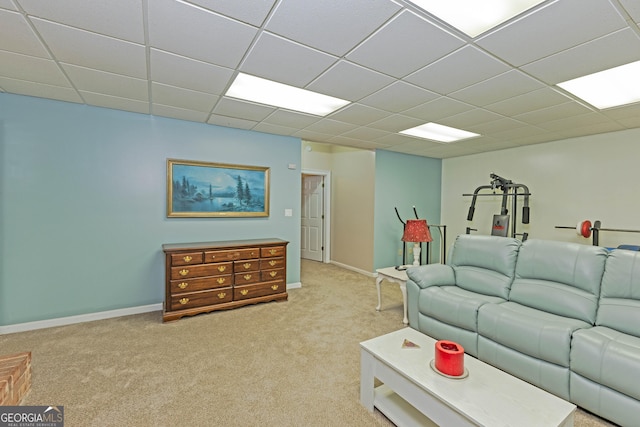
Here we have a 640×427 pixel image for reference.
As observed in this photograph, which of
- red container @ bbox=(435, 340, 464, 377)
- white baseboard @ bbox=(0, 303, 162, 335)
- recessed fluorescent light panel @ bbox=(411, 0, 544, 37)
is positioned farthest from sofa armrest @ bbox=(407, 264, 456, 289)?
white baseboard @ bbox=(0, 303, 162, 335)

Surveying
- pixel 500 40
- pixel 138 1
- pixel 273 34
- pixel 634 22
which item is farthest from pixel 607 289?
pixel 138 1

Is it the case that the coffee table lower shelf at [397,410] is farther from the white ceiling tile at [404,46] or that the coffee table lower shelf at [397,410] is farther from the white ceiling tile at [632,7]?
the white ceiling tile at [632,7]

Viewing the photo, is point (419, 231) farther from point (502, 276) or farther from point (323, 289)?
point (323, 289)

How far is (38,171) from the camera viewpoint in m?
2.92

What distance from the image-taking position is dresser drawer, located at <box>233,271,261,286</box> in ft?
11.5

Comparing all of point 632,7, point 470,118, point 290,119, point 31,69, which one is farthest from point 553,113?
point 31,69

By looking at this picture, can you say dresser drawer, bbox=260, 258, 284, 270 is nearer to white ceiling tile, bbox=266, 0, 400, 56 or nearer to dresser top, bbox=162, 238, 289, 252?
dresser top, bbox=162, 238, 289, 252

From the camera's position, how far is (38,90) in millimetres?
2711

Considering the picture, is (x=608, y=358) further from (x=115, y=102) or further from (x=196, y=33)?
(x=115, y=102)

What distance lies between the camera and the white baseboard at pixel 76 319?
2.85m

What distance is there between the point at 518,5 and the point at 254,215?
3.49 metres

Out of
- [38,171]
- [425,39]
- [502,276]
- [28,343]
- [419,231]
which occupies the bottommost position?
[28,343]

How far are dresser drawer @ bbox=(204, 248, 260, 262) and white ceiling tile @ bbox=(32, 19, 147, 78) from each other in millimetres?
1961

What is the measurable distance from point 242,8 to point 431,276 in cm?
276
